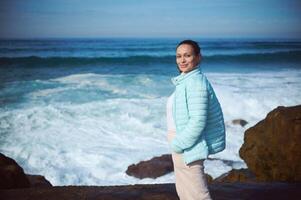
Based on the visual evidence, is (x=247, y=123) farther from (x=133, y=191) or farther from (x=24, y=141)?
(x=133, y=191)

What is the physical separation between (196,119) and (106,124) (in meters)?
7.81

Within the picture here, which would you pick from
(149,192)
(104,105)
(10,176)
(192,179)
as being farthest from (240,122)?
(192,179)

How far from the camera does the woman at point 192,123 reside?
186 centimetres

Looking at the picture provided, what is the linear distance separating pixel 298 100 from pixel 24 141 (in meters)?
7.12

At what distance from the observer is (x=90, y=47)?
23.4m

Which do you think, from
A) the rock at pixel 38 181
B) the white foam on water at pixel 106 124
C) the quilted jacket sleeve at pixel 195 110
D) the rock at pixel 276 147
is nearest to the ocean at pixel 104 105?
the white foam on water at pixel 106 124

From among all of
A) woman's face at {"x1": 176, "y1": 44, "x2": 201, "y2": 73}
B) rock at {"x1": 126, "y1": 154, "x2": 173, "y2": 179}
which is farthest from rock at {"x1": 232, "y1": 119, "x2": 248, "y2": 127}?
woman's face at {"x1": 176, "y1": 44, "x2": 201, "y2": 73}

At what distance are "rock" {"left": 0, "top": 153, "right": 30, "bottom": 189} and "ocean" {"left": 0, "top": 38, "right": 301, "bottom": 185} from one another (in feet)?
9.18

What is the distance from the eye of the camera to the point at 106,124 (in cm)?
951

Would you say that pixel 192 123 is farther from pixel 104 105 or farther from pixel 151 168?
pixel 104 105

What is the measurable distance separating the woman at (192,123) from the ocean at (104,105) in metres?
4.26

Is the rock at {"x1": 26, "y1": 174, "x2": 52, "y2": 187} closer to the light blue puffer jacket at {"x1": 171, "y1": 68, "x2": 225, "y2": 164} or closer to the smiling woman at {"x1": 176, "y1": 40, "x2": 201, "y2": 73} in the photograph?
the light blue puffer jacket at {"x1": 171, "y1": 68, "x2": 225, "y2": 164}

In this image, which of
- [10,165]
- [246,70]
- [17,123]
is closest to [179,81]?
[10,165]

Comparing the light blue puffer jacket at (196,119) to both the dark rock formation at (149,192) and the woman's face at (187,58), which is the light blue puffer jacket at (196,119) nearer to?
the woman's face at (187,58)
